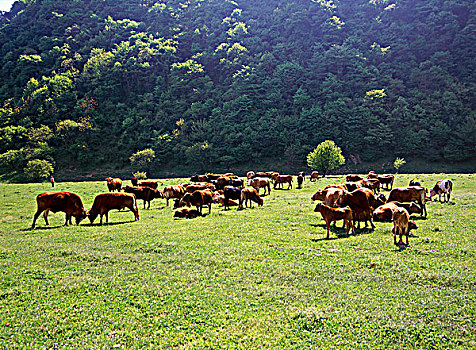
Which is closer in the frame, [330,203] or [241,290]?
[241,290]

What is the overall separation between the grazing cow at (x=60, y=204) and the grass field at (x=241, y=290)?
7.61 ft

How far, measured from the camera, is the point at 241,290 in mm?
7395

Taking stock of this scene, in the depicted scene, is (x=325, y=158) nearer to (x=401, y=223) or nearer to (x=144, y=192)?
(x=144, y=192)

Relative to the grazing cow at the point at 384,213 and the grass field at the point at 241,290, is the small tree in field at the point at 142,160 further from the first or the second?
the grazing cow at the point at 384,213

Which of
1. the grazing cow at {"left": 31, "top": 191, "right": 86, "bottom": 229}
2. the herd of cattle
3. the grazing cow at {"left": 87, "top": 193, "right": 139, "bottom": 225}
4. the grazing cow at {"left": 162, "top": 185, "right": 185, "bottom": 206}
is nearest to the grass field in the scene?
the herd of cattle

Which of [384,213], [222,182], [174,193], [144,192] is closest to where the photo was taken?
[384,213]

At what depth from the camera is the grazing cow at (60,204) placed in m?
15.3

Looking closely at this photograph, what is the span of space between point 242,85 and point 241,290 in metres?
81.2

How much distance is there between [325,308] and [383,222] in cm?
981

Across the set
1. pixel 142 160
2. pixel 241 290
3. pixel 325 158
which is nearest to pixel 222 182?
pixel 241 290

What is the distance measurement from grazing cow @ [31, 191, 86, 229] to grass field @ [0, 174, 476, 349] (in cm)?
232

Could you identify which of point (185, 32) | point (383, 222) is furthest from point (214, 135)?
point (383, 222)

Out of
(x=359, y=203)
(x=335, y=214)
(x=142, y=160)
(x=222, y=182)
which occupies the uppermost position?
(x=142, y=160)

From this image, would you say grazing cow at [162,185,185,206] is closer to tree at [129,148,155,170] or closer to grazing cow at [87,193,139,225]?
grazing cow at [87,193,139,225]
